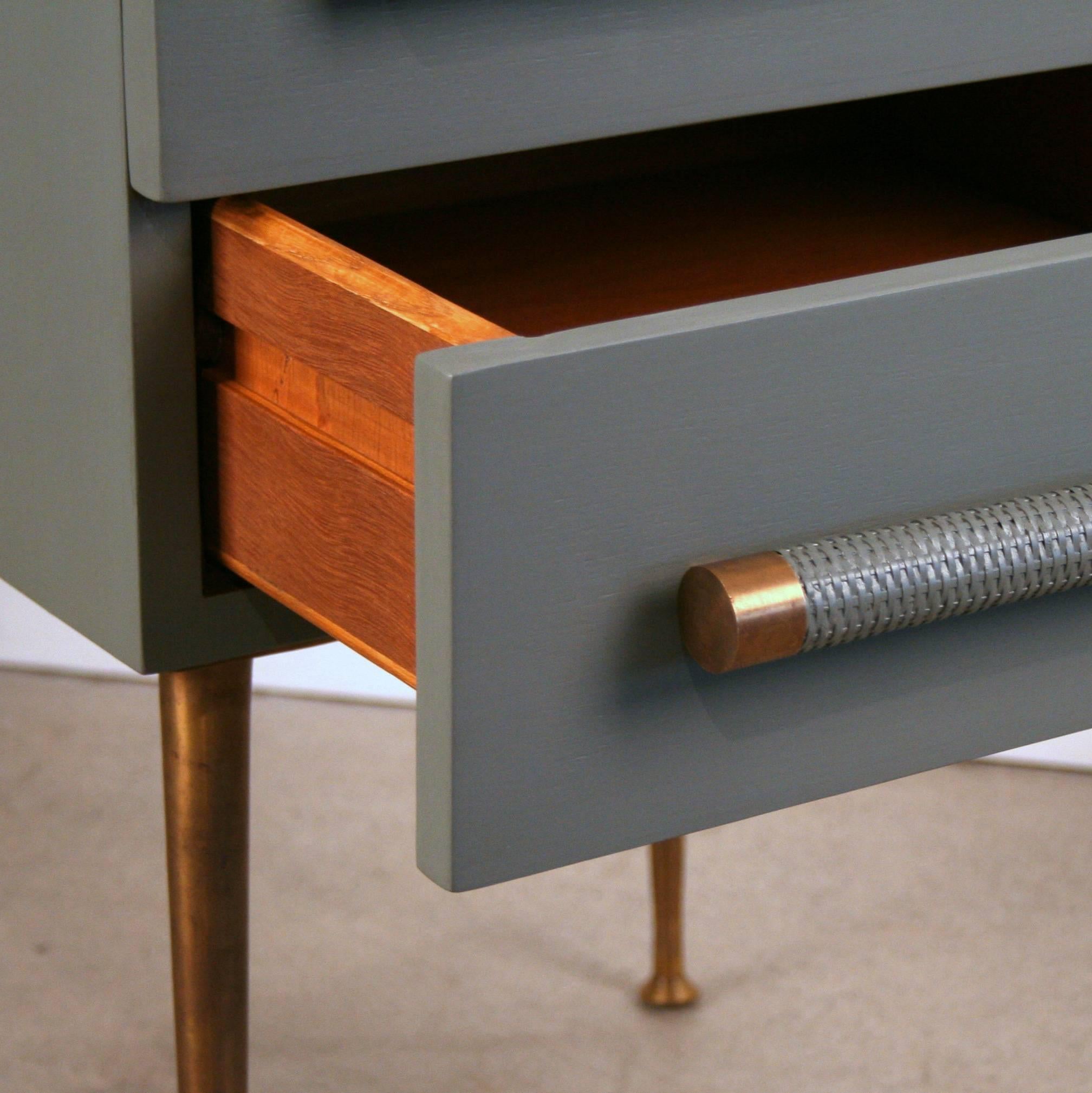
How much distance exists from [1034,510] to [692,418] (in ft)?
0.35

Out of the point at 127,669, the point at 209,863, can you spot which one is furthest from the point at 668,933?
the point at 127,669

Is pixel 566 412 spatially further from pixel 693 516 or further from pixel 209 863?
pixel 209 863

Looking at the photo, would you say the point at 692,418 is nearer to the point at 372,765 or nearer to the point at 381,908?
the point at 381,908

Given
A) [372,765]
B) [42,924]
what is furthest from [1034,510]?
[372,765]

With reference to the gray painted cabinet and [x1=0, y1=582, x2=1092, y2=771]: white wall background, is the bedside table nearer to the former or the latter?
the gray painted cabinet

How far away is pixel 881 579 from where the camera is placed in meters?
0.51

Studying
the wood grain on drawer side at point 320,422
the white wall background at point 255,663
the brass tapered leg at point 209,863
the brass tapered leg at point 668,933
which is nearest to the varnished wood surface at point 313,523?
the wood grain on drawer side at point 320,422

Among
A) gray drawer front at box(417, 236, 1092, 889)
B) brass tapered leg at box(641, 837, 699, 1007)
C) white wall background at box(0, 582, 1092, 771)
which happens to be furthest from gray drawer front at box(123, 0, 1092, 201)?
white wall background at box(0, 582, 1092, 771)

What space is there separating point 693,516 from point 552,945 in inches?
34.9

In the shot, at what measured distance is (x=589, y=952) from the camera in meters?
1.34

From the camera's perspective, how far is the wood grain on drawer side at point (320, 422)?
1.80ft

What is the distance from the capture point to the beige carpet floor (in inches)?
47.8

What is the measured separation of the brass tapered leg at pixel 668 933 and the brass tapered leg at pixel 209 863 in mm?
415

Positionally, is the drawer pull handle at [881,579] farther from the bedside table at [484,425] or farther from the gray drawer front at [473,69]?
the gray drawer front at [473,69]
